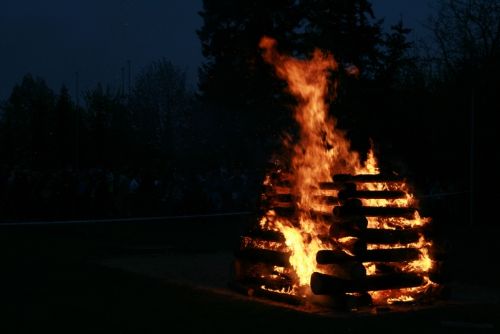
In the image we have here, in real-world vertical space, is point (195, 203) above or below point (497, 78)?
below

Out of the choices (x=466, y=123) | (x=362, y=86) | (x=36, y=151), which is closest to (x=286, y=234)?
(x=466, y=123)

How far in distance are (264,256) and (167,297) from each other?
1.50 m

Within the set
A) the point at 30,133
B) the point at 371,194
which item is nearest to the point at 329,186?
the point at 371,194

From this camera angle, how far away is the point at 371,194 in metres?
11.4

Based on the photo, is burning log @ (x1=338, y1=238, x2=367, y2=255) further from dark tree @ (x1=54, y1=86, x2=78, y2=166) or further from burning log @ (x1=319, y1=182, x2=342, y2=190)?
dark tree @ (x1=54, y1=86, x2=78, y2=166)

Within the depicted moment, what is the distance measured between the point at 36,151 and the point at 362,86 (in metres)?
34.2

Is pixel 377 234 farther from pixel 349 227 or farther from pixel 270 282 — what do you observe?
pixel 270 282

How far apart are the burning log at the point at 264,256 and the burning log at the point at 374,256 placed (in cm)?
77

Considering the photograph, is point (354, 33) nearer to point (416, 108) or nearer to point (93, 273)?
point (416, 108)

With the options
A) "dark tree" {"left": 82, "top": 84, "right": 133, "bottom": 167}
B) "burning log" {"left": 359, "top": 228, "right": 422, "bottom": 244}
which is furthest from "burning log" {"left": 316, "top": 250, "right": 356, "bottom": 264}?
"dark tree" {"left": 82, "top": 84, "right": 133, "bottom": 167}

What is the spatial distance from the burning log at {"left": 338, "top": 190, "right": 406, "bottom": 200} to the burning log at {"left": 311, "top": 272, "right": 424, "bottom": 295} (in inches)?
43.0

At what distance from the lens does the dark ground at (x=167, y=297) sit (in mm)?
9359

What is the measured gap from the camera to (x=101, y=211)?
29094 mm

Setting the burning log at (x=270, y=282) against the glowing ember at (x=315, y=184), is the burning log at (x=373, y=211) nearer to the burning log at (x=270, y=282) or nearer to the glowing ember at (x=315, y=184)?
the glowing ember at (x=315, y=184)
